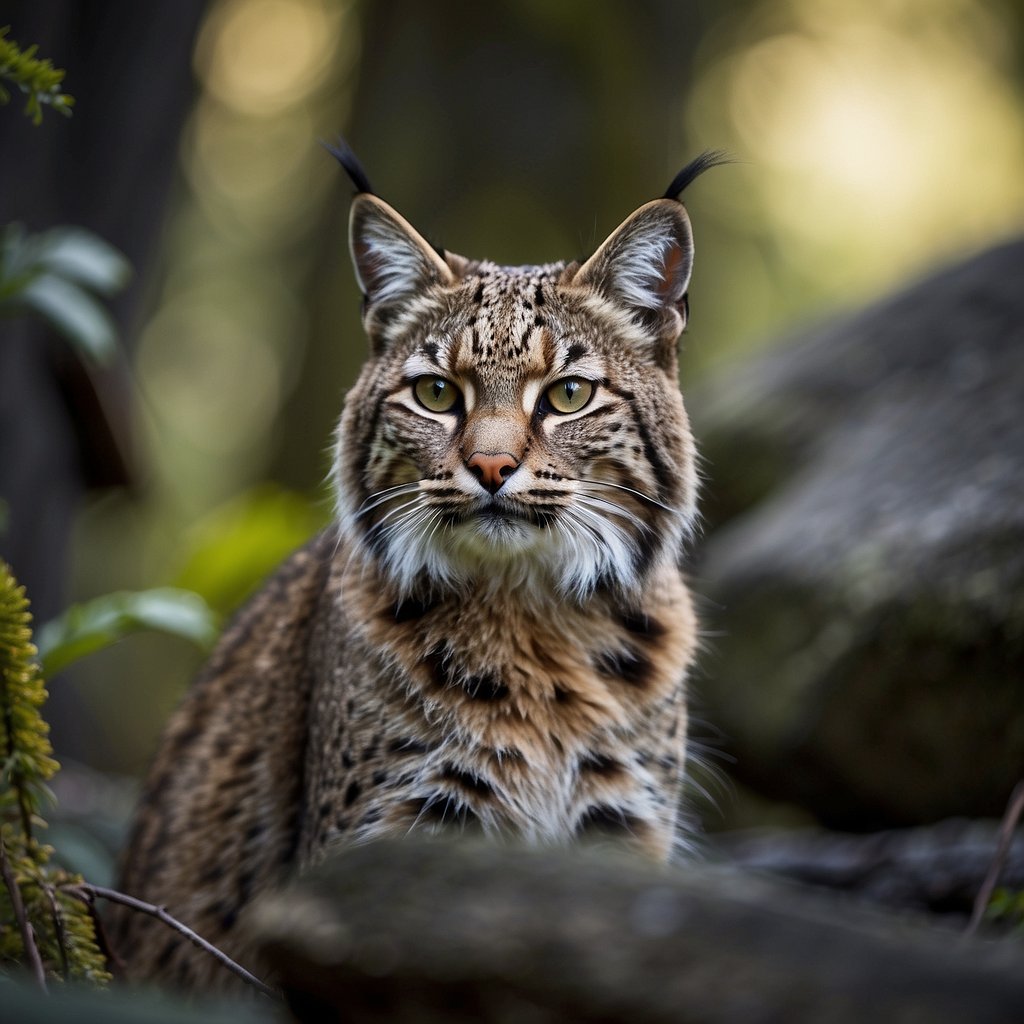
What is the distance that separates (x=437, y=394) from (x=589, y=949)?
2479 millimetres

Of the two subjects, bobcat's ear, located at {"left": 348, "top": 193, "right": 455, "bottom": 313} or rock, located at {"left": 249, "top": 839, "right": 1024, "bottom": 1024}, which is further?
bobcat's ear, located at {"left": 348, "top": 193, "right": 455, "bottom": 313}

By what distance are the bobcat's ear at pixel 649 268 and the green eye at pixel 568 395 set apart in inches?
17.8

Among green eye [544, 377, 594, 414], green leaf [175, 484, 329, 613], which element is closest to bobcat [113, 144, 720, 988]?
green eye [544, 377, 594, 414]

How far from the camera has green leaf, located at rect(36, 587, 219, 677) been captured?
179 inches

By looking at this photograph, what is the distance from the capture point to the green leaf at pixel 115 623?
456 cm

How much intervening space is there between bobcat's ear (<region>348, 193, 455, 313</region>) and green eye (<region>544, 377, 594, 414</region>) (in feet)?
2.21

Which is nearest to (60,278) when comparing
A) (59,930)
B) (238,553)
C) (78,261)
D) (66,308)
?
(78,261)

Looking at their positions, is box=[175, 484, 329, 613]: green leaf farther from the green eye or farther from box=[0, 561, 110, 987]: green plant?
box=[0, 561, 110, 987]: green plant

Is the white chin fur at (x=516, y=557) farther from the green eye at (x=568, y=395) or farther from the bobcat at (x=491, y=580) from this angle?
the green eye at (x=568, y=395)

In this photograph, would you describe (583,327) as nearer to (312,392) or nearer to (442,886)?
(442,886)

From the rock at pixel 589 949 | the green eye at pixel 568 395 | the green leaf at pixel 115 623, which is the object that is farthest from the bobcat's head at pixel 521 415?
the rock at pixel 589 949

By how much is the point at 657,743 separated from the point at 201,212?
1650 centimetres

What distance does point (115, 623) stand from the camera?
15.3 ft

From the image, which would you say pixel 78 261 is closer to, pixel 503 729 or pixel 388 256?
pixel 388 256
